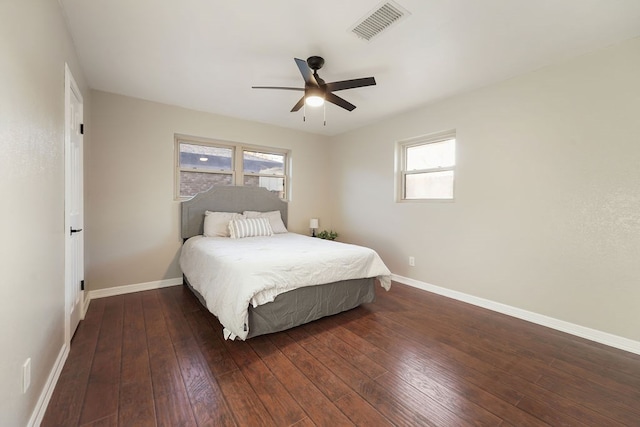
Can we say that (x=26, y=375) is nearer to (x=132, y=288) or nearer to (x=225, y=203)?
(x=132, y=288)

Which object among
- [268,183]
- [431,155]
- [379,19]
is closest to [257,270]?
[379,19]

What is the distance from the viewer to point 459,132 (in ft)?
10.6

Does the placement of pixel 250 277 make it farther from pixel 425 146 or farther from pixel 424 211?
pixel 425 146

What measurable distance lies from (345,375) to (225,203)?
120 inches

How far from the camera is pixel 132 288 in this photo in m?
3.41

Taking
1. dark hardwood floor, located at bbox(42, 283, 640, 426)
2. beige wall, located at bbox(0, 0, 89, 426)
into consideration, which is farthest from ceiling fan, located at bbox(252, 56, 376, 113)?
dark hardwood floor, located at bbox(42, 283, 640, 426)

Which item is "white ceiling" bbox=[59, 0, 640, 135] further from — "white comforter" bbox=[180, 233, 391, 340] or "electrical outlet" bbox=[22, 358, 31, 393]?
"electrical outlet" bbox=[22, 358, 31, 393]

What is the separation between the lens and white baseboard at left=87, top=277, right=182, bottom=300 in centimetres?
320

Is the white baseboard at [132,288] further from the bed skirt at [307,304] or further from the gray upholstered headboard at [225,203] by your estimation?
the bed skirt at [307,304]

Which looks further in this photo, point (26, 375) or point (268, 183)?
point (268, 183)

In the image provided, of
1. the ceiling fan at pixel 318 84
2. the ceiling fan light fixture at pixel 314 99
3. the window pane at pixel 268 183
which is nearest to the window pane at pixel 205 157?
the window pane at pixel 268 183

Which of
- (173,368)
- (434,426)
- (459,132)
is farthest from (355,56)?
(173,368)

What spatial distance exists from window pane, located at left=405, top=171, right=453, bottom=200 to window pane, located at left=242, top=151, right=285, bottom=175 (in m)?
2.22

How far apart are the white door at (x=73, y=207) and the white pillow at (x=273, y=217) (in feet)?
6.44
